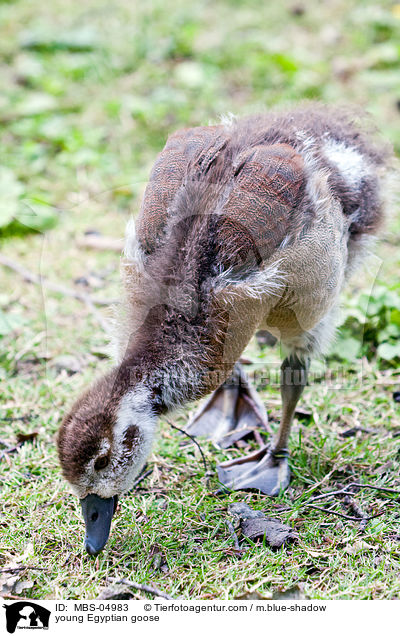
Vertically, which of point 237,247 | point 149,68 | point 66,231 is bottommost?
point 66,231

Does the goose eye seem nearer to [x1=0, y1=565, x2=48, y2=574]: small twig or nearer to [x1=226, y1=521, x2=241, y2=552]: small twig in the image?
[x1=0, y1=565, x2=48, y2=574]: small twig

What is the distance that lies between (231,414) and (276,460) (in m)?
0.52

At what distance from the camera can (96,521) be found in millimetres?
2979

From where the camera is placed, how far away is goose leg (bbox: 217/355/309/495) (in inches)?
143

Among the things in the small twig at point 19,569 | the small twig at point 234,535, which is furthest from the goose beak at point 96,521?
the small twig at point 234,535

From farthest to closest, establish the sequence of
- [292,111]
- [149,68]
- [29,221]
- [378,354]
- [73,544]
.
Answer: [149,68] → [29,221] → [378,354] → [292,111] → [73,544]

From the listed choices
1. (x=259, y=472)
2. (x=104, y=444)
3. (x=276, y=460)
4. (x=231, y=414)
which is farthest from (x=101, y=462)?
(x=231, y=414)

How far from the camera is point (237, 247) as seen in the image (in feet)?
9.98

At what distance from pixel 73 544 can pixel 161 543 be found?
41 centimetres

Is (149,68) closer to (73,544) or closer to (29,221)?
(29,221)

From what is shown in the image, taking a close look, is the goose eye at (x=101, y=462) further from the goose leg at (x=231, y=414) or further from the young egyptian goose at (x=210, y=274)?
the goose leg at (x=231, y=414)

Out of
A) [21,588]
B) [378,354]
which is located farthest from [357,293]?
[21,588]
